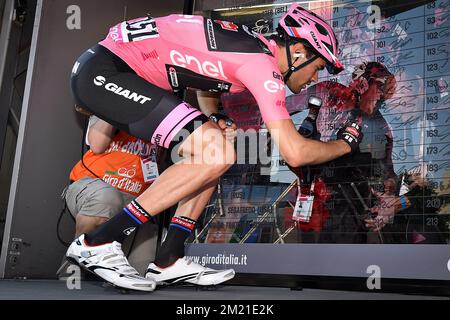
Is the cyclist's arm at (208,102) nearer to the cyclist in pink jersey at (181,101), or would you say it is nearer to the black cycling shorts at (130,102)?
the cyclist in pink jersey at (181,101)

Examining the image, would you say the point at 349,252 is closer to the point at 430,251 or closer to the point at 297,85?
the point at 430,251

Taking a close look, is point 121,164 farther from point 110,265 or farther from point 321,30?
point 321,30

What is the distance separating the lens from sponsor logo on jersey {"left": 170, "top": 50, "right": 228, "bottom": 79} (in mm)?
2139

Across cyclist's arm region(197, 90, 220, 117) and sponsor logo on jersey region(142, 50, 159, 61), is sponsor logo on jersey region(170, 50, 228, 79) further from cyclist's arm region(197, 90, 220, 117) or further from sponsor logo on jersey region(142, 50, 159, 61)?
cyclist's arm region(197, 90, 220, 117)

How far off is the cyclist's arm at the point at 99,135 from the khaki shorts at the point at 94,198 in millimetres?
150

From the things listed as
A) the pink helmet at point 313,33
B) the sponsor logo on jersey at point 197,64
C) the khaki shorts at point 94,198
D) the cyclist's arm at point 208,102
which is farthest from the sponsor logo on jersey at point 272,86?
the khaki shorts at point 94,198

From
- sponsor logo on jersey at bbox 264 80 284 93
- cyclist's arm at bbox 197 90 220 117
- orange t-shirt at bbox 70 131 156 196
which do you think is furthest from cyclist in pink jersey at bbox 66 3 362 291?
orange t-shirt at bbox 70 131 156 196

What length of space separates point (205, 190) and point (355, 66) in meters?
1.01

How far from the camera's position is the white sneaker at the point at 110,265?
199cm

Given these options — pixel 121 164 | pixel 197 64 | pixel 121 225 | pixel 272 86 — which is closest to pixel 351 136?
pixel 272 86

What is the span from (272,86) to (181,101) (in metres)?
0.33

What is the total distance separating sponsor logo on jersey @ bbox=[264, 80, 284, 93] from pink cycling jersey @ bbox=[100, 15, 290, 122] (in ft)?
0.06
